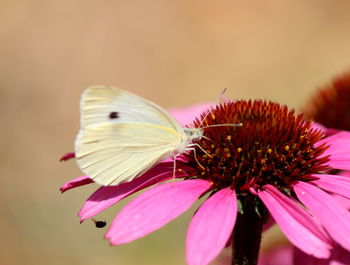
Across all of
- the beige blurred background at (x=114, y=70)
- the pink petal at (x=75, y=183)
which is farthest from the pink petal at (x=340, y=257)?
the beige blurred background at (x=114, y=70)

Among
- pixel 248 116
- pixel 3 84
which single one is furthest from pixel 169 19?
pixel 248 116

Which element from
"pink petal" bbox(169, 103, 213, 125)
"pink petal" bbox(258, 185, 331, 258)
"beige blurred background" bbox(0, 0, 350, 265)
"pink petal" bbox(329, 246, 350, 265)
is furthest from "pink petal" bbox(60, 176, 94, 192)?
"beige blurred background" bbox(0, 0, 350, 265)

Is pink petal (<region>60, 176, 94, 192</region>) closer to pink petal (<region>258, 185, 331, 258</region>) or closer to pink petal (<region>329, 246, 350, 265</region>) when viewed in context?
pink petal (<region>258, 185, 331, 258</region>)

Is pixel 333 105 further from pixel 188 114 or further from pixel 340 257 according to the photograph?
pixel 340 257

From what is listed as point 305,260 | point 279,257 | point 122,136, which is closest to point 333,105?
point 279,257

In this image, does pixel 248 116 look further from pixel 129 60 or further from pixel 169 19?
pixel 169 19
